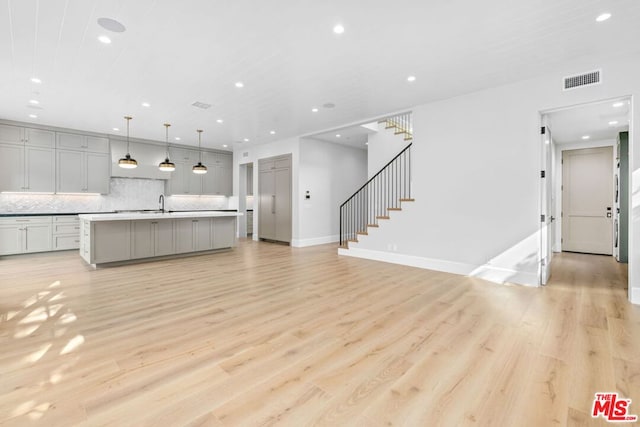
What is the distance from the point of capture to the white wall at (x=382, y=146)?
7.77 meters

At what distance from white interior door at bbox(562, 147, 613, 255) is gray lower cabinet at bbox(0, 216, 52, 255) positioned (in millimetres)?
12810

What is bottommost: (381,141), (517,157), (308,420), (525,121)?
(308,420)

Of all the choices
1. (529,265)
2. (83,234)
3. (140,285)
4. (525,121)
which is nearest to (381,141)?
(525,121)

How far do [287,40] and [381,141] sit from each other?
495cm

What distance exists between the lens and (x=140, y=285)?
4.36 m

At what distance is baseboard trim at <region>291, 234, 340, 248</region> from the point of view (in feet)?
27.2

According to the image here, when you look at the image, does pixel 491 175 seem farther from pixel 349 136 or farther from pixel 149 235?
pixel 149 235

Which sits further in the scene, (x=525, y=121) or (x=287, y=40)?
(x=525, y=121)

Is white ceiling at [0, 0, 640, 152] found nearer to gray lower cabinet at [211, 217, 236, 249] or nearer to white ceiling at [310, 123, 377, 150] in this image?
white ceiling at [310, 123, 377, 150]

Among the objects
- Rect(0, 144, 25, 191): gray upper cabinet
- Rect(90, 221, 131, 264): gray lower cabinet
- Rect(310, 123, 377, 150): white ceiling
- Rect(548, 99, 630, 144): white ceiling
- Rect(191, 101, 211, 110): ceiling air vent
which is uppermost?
Rect(310, 123, 377, 150): white ceiling

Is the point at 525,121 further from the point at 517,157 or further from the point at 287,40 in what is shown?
the point at 287,40

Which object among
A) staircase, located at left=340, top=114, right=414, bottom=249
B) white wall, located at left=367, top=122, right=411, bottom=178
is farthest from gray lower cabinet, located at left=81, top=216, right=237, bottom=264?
white wall, located at left=367, top=122, right=411, bottom=178

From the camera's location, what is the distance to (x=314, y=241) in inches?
341

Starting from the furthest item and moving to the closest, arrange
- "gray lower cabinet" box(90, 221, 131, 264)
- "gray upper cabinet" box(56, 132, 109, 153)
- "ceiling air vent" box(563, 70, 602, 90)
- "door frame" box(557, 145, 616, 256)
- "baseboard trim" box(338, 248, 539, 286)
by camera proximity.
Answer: "gray upper cabinet" box(56, 132, 109, 153), "door frame" box(557, 145, 616, 256), "gray lower cabinet" box(90, 221, 131, 264), "baseboard trim" box(338, 248, 539, 286), "ceiling air vent" box(563, 70, 602, 90)
